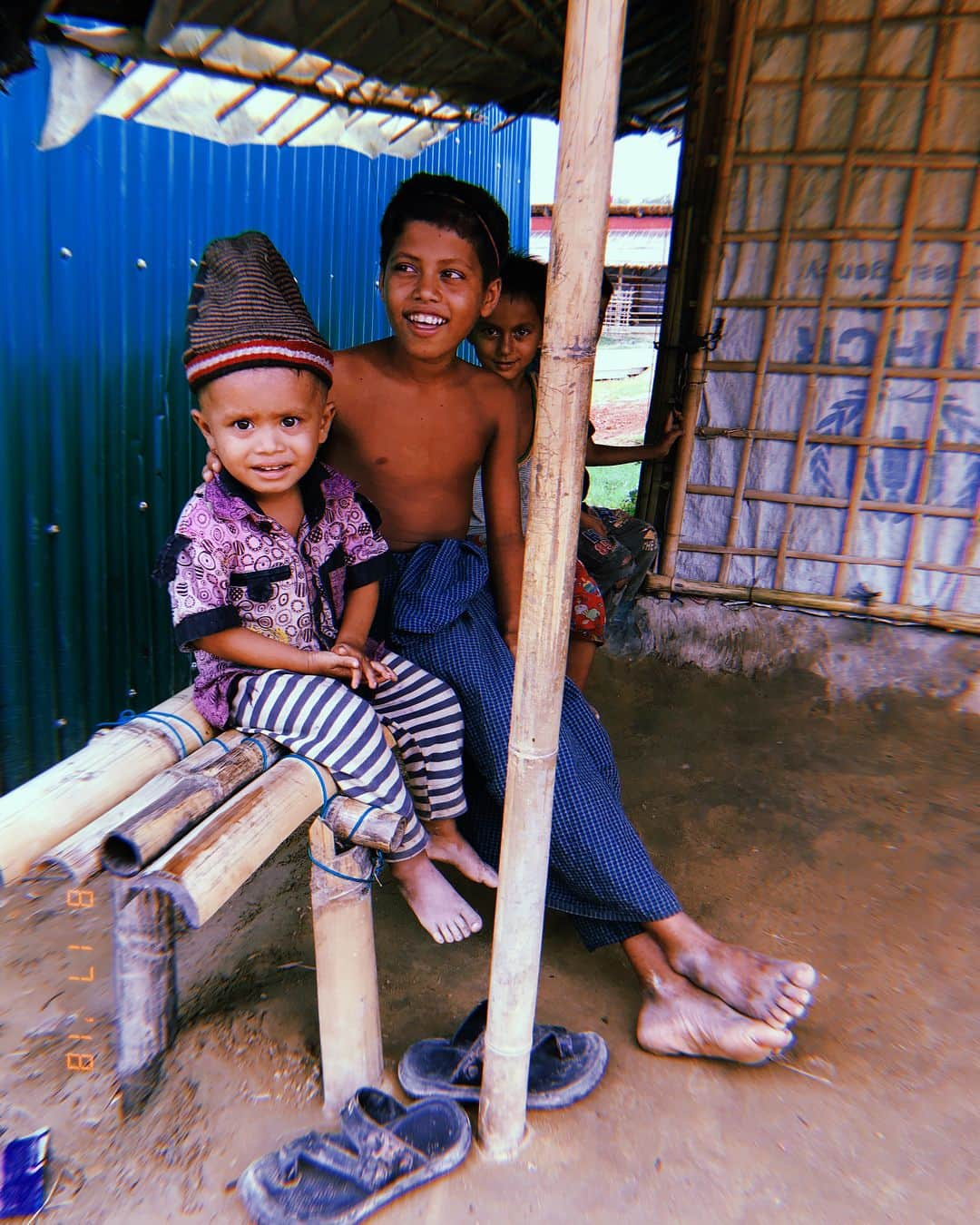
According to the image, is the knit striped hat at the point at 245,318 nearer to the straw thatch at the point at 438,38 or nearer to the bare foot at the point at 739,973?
the straw thatch at the point at 438,38

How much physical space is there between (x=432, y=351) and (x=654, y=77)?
3072 mm

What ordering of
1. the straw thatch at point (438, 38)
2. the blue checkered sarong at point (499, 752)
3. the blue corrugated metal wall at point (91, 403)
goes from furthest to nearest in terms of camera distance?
the blue corrugated metal wall at point (91, 403), the straw thatch at point (438, 38), the blue checkered sarong at point (499, 752)

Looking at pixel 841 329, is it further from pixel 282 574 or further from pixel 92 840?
pixel 92 840

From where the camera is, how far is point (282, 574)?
1.90m

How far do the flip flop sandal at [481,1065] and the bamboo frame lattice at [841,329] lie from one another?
7.86 ft

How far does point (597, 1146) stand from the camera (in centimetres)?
171

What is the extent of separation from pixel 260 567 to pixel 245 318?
1.65 ft

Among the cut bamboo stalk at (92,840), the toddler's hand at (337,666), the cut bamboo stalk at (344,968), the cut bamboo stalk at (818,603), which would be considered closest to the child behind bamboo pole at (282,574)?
the toddler's hand at (337,666)

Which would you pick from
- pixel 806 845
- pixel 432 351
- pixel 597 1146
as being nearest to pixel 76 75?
pixel 432 351

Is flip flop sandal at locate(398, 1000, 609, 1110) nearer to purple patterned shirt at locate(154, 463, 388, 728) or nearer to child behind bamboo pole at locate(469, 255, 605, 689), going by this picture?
purple patterned shirt at locate(154, 463, 388, 728)

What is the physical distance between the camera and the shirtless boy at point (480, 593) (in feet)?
6.29

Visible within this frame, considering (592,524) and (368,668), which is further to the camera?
(592,524)

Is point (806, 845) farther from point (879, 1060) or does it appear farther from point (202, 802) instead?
point (202, 802)

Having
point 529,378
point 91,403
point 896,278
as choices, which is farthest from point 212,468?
point 896,278
